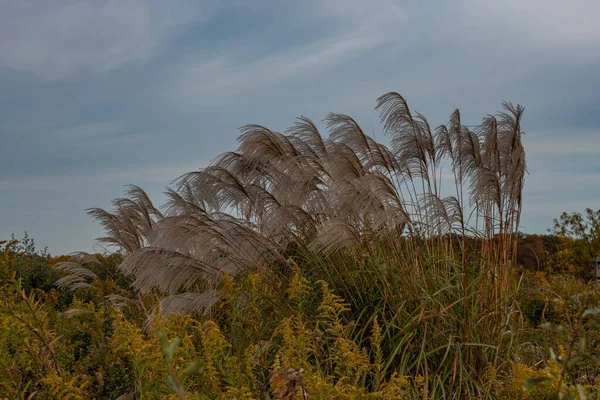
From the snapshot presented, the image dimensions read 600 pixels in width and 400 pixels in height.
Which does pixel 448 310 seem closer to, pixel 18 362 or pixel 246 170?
pixel 246 170

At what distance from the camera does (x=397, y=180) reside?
5.60 metres

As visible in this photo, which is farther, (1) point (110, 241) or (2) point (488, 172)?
(1) point (110, 241)

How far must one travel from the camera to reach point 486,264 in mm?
5660

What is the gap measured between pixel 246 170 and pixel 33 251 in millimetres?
8897

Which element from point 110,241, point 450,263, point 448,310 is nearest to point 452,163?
point 450,263

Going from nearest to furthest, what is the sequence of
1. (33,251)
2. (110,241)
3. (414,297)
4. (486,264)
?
(414,297) → (486,264) → (110,241) → (33,251)

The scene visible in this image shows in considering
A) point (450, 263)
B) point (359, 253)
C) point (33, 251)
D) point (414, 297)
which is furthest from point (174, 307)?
point (33, 251)

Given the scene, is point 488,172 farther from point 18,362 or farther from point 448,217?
point 18,362

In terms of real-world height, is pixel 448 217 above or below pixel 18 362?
above

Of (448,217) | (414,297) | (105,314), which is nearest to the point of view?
(414,297)

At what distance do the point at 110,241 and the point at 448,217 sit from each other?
489 cm

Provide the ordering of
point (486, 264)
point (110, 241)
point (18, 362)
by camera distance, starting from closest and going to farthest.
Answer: point (18, 362) → point (486, 264) → point (110, 241)

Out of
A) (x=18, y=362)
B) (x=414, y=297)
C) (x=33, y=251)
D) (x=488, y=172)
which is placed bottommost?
(x=18, y=362)

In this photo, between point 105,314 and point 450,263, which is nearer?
point 450,263
